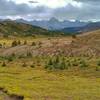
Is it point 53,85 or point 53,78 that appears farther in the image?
point 53,78

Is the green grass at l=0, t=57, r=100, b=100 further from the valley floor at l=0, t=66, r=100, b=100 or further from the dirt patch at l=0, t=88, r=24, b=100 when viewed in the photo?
the dirt patch at l=0, t=88, r=24, b=100

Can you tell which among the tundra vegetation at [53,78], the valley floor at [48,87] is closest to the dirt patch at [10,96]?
the tundra vegetation at [53,78]

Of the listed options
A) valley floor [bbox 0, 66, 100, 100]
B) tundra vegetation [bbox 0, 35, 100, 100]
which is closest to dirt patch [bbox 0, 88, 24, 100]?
tundra vegetation [bbox 0, 35, 100, 100]

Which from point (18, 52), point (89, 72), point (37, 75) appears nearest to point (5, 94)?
point (37, 75)

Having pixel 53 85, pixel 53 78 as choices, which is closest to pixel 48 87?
pixel 53 85

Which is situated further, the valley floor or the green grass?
the green grass

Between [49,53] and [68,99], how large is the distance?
8891 centimetres

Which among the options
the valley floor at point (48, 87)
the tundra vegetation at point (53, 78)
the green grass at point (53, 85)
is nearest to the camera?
the valley floor at point (48, 87)

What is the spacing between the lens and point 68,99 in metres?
54.3

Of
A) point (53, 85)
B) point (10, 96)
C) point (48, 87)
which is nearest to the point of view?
point (10, 96)

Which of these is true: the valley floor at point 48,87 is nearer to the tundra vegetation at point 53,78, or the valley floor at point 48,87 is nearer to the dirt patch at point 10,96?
the tundra vegetation at point 53,78

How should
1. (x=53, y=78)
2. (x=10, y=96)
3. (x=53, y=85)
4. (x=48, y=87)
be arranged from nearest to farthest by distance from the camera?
(x=10, y=96)
(x=48, y=87)
(x=53, y=85)
(x=53, y=78)

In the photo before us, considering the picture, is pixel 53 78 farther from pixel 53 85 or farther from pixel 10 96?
pixel 10 96

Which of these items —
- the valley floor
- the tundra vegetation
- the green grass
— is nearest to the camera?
the valley floor
